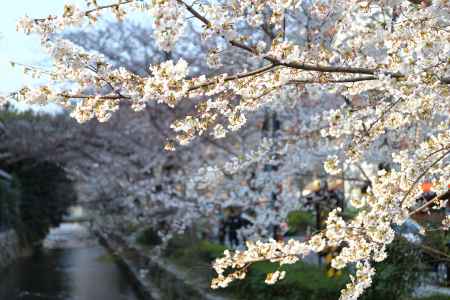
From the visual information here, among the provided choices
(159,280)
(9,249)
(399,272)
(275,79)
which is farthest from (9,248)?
(275,79)

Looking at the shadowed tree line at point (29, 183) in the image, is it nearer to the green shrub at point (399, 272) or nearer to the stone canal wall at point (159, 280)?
the stone canal wall at point (159, 280)

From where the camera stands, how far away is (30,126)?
25719mm

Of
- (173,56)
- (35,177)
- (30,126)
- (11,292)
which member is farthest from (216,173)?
(35,177)

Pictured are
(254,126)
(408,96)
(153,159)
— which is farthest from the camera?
(153,159)

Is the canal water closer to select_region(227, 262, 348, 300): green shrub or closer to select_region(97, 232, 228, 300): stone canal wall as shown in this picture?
select_region(97, 232, 228, 300): stone canal wall

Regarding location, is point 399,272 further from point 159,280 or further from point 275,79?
point 159,280

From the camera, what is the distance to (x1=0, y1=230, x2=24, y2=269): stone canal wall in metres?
24.1

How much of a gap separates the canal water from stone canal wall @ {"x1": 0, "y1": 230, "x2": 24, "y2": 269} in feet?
1.13

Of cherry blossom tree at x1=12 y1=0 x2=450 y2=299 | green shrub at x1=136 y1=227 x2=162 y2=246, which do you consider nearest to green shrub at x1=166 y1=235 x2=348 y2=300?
cherry blossom tree at x1=12 y1=0 x2=450 y2=299

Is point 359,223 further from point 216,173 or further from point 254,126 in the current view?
point 254,126

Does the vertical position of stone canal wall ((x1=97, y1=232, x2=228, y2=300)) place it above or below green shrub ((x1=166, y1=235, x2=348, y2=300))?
below

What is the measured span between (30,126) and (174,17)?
23.0m

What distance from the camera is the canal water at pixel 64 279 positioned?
15.7m

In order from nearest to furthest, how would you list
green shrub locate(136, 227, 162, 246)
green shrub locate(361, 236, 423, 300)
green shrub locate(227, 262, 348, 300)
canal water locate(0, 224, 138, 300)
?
1. green shrub locate(361, 236, 423, 300)
2. green shrub locate(227, 262, 348, 300)
3. canal water locate(0, 224, 138, 300)
4. green shrub locate(136, 227, 162, 246)
